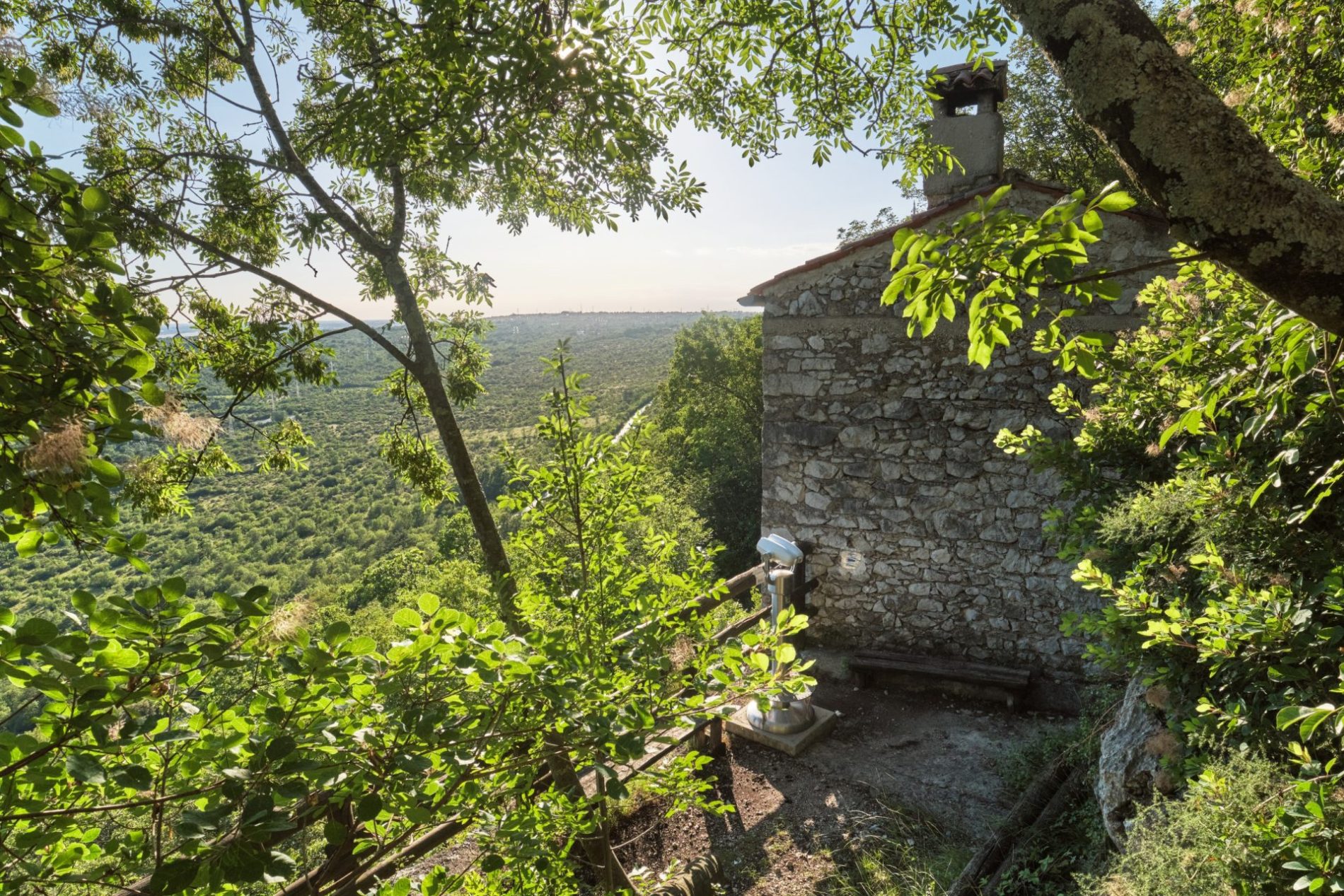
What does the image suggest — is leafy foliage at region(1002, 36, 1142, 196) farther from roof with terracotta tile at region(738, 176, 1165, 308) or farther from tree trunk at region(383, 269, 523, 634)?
tree trunk at region(383, 269, 523, 634)

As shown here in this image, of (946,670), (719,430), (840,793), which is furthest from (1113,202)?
(719,430)

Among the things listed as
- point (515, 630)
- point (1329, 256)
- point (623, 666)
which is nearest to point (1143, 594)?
point (1329, 256)

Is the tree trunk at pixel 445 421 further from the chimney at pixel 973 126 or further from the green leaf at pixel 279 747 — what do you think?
the chimney at pixel 973 126

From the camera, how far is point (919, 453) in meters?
5.27

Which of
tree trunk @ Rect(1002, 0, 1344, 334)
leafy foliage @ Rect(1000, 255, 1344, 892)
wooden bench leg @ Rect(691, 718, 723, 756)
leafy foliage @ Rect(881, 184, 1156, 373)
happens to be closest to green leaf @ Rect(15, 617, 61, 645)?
leafy foliage @ Rect(881, 184, 1156, 373)

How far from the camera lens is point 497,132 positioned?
2.45 metres

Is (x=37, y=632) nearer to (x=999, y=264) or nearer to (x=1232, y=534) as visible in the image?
(x=999, y=264)

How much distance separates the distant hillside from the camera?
1214 inches

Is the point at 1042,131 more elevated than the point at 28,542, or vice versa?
the point at 1042,131

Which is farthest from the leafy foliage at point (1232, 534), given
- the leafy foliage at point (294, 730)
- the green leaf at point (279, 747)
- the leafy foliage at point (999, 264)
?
the green leaf at point (279, 747)

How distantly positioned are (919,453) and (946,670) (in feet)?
5.56

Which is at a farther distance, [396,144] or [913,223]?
[913,223]

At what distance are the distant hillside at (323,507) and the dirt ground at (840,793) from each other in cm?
2475

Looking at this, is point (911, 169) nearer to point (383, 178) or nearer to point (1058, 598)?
point (383, 178)
